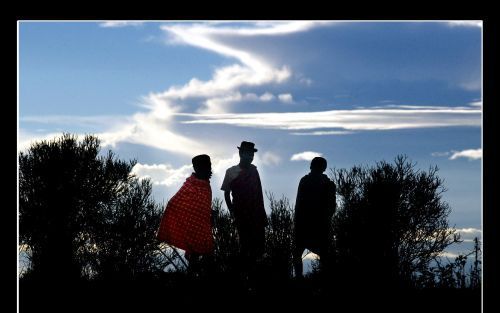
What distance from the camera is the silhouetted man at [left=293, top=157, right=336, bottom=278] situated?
899 cm

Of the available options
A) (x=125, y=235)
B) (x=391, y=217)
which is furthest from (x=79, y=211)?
(x=391, y=217)

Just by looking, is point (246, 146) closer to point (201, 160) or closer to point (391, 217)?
point (201, 160)

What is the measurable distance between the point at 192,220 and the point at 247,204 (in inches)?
27.9

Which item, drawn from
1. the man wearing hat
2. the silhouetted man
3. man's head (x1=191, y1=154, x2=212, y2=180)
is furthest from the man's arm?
the silhouetted man

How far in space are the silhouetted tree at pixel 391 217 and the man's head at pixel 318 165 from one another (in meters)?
3.29

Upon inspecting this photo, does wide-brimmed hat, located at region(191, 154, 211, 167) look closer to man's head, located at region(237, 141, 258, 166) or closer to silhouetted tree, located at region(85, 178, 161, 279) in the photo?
man's head, located at region(237, 141, 258, 166)

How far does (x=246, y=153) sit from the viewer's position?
27.2 feet

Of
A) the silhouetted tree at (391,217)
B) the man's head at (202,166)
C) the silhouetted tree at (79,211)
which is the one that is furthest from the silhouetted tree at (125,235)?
the man's head at (202,166)

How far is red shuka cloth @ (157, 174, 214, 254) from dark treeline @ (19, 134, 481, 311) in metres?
0.31

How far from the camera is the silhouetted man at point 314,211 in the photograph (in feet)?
29.5

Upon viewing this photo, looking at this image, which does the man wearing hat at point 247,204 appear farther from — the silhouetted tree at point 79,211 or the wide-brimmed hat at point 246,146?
the silhouetted tree at point 79,211
